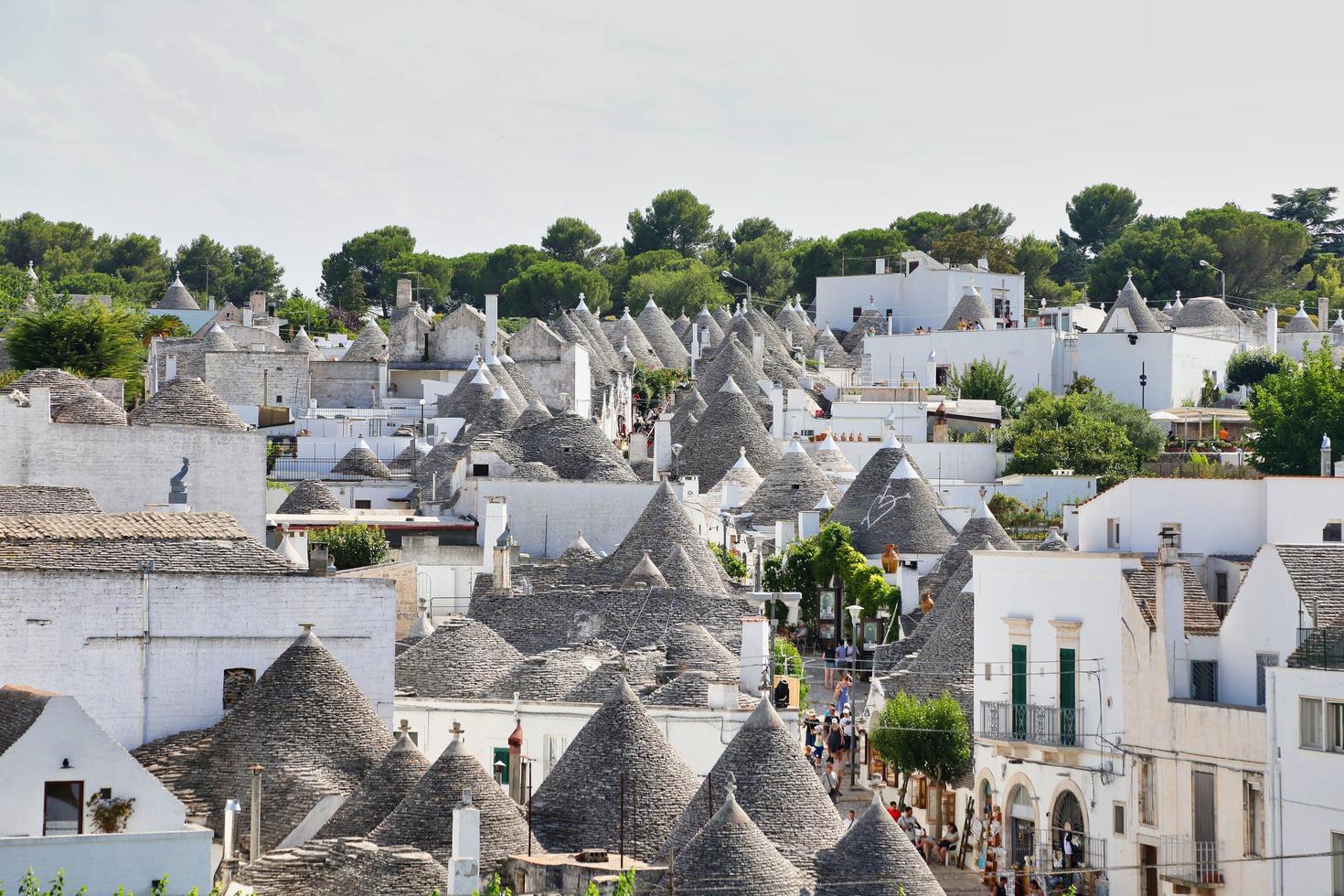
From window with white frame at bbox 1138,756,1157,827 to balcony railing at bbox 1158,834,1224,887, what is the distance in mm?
689

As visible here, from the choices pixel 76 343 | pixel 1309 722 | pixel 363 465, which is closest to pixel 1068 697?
pixel 1309 722

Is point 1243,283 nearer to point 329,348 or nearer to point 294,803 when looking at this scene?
point 329,348

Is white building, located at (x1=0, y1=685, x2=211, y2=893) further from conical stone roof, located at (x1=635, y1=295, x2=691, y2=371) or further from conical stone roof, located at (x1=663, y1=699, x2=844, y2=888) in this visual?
conical stone roof, located at (x1=635, y1=295, x2=691, y2=371)

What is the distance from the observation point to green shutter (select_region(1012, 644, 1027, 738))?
38.0 metres

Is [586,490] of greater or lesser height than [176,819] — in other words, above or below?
above

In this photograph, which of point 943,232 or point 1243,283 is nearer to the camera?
point 1243,283

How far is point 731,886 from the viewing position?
27750mm

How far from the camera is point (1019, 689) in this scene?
127 ft

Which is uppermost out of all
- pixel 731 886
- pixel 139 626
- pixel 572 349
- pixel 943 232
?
pixel 943 232

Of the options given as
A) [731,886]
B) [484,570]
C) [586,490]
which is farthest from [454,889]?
[586,490]

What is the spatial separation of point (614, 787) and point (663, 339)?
75.3 metres

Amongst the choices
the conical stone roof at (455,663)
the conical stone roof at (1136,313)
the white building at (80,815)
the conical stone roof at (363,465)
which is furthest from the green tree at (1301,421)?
the white building at (80,815)

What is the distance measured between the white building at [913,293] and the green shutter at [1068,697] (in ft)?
218

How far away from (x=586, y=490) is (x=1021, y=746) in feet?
79.3
